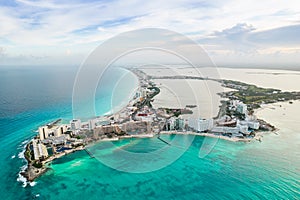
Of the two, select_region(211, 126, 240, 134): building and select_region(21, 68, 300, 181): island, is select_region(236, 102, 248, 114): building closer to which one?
select_region(21, 68, 300, 181): island

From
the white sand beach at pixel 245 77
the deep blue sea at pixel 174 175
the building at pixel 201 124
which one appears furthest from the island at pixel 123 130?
the white sand beach at pixel 245 77

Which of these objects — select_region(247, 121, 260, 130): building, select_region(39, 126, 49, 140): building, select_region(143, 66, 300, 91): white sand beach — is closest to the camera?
select_region(39, 126, 49, 140): building

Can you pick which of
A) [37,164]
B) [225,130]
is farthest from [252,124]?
[37,164]

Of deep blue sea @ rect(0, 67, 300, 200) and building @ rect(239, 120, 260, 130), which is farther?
building @ rect(239, 120, 260, 130)

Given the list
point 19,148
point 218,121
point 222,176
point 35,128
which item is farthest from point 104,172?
point 218,121

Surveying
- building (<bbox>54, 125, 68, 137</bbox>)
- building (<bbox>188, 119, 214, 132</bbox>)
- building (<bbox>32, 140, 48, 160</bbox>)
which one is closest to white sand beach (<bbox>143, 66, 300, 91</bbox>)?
building (<bbox>188, 119, 214, 132</bbox>)

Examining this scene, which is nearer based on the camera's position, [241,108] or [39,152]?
[39,152]

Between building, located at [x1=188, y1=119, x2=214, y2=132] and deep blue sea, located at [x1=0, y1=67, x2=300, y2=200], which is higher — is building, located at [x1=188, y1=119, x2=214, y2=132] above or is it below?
above

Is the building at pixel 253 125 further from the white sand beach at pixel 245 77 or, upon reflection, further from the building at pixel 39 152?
the building at pixel 39 152

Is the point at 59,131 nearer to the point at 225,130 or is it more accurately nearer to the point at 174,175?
the point at 174,175
